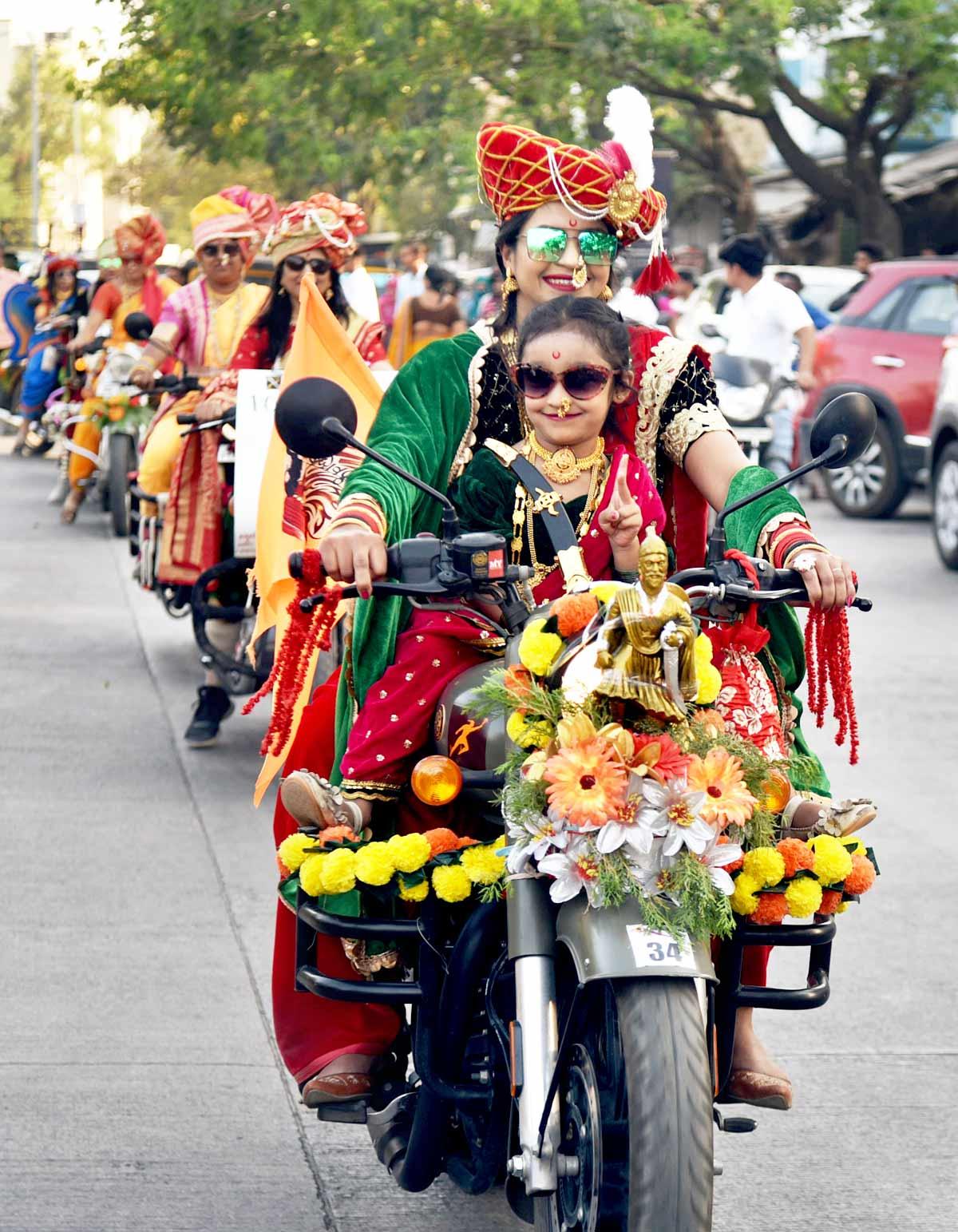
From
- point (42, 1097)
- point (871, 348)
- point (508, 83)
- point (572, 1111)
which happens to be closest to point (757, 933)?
point (572, 1111)

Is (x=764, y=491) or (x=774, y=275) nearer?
(x=764, y=491)

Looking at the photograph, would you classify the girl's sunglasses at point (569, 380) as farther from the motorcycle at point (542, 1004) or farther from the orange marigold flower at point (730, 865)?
the orange marigold flower at point (730, 865)

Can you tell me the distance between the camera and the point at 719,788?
3.13m

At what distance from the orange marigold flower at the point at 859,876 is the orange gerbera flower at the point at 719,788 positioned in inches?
19.3

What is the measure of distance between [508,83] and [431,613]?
938 inches

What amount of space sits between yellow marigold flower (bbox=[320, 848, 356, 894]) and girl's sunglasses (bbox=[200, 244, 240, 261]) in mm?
5928

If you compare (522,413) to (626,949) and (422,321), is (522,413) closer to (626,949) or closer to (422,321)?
(626,949)

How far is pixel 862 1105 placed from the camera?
4.71 meters

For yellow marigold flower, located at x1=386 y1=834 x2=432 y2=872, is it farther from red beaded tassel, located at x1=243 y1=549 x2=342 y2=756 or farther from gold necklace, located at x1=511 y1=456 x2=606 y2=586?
gold necklace, located at x1=511 y1=456 x2=606 y2=586

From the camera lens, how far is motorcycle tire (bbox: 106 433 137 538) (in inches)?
577

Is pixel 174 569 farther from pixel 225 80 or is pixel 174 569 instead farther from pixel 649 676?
pixel 225 80

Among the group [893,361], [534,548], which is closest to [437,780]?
[534,548]

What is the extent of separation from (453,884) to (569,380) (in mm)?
895

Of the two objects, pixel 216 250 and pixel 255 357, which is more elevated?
pixel 216 250
